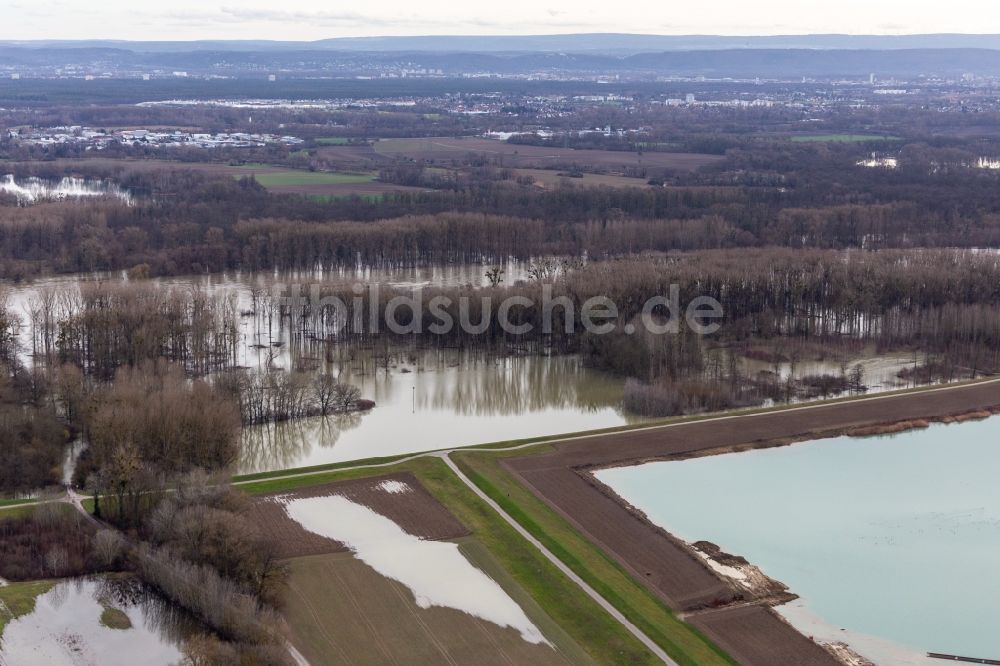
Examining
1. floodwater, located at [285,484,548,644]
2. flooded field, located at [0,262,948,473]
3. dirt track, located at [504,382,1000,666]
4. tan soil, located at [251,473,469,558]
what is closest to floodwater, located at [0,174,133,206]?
flooded field, located at [0,262,948,473]

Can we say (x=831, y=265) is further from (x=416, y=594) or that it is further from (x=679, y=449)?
(x=416, y=594)

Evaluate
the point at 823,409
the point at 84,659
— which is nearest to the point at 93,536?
the point at 84,659

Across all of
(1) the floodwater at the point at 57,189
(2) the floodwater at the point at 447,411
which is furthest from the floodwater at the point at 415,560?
(1) the floodwater at the point at 57,189

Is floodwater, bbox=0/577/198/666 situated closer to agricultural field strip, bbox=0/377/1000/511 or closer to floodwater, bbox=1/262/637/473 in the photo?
agricultural field strip, bbox=0/377/1000/511

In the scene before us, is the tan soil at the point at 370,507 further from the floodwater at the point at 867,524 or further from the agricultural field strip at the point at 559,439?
the floodwater at the point at 867,524

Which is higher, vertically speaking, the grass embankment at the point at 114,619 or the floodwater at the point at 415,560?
the floodwater at the point at 415,560

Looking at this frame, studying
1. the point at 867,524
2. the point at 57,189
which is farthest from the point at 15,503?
the point at 57,189
